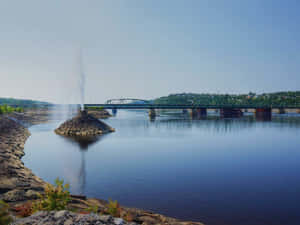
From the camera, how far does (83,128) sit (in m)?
60.5

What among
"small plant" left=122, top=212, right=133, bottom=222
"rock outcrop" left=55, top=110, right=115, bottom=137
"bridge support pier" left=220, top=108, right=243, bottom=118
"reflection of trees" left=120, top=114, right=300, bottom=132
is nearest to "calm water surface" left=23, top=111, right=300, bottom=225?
"small plant" left=122, top=212, right=133, bottom=222

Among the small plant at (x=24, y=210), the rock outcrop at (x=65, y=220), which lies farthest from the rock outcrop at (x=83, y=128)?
the rock outcrop at (x=65, y=220)

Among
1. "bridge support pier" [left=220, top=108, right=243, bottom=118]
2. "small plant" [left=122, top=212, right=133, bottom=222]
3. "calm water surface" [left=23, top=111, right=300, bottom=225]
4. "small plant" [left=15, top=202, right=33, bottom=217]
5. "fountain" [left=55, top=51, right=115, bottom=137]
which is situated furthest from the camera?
"bridge support pier" [left=220, top=108, right=243, bottom=118]

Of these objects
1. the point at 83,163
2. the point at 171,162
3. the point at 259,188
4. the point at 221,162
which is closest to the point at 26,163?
the point at 83,163

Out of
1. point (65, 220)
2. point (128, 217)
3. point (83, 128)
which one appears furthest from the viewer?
point (83, 128)

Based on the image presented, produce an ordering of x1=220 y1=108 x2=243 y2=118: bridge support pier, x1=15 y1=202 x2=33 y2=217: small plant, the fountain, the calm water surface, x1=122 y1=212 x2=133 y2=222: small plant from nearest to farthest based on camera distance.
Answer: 1. x1=15 y1=202 x2=33 y2=217: small plant
2. x1=122 y1=212 x2=133 y2=222: small plant
3. the calm water surface
4. the fountain
5. x1=220 y1=108 x2=243 y2=118: bridge support pier

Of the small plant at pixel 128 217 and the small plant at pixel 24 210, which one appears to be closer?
the small plant at pixel 24 210

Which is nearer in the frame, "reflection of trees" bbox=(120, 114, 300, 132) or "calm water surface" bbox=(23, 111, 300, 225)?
"calm water surface" bbox=(23, 111, 300, 225)

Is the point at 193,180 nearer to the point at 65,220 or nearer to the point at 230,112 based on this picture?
the point at 65,220

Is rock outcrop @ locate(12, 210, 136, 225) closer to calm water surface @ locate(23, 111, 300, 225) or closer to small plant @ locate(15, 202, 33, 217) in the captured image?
small plant @ locate(15, 202, 33, 217)

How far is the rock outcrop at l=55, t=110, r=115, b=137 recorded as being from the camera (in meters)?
58.7

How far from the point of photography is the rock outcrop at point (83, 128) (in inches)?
2312

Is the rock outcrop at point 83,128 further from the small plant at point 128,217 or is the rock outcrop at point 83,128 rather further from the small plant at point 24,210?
the small plant at point 128,217

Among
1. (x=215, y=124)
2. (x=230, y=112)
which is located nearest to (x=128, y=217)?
(x=215, y=124)
